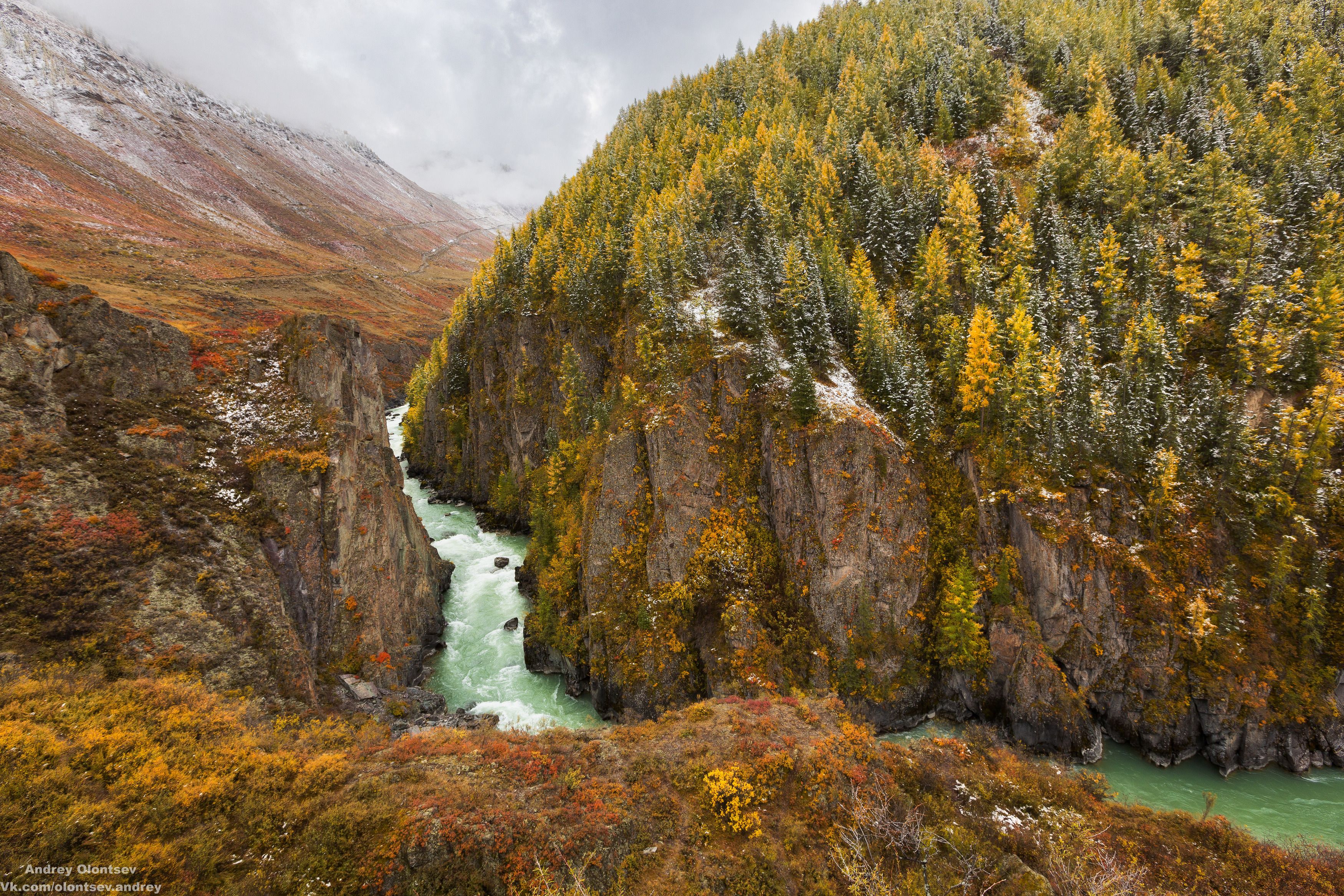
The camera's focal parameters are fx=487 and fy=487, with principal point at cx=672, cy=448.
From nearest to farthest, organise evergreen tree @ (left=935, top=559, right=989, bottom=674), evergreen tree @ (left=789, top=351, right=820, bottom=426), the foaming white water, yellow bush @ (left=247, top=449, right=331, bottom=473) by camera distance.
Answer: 1. yellow bush @ (left=247, top=449, right=331, bottom=473)
2. evergreen tree @ (left=935, top=559, right=989, bottom=674)
3. the foaming white water
4. evergreen tree @ (left=789, top=351, right=820, bottom=426)

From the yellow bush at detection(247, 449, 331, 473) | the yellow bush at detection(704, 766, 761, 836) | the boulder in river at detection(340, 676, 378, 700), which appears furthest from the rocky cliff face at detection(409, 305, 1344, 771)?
the yellow bush at detection(247, 449, 331, 473)

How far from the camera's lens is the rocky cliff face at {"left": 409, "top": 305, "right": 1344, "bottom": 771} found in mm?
31234

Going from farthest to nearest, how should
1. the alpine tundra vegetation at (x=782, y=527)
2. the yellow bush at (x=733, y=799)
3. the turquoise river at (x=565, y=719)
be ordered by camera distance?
the turquoise river at (x=565, y=719) → the yellow bush at (x=733, y=799) → the alpine tundra vegetation at (x=782, y=527)

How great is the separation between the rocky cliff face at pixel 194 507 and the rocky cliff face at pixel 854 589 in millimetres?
13637

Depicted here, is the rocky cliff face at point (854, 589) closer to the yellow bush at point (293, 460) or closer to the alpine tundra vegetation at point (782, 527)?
the alpine tundra vegetation at point (782, 527)

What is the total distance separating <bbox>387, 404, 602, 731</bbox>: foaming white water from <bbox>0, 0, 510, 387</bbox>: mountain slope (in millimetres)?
28056

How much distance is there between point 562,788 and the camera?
663 inches

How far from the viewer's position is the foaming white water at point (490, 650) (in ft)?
111

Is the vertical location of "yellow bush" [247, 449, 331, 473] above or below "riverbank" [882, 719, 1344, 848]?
above

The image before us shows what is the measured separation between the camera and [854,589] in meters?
34.0

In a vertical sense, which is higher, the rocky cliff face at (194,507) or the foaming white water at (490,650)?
the rocky cliff face at (194,507)

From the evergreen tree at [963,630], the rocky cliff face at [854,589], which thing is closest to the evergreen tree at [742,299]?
the rocky cliff face at [854,589]

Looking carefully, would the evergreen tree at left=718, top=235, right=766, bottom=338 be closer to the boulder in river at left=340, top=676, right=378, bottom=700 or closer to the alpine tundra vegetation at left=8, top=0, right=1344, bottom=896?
the alpine tundra vegetation at left=8, top=0, right=1344, bottom=896

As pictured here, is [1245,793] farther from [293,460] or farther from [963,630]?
[293,460]
